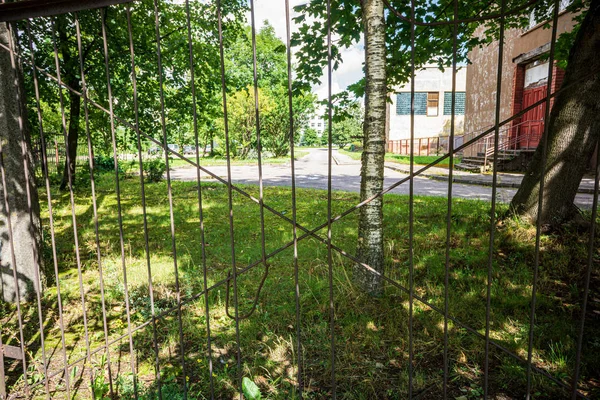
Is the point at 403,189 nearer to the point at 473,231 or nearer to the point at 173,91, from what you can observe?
the point at 473,231

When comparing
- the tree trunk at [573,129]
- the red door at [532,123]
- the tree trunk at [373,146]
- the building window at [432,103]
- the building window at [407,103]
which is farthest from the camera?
the building window at [432,103]

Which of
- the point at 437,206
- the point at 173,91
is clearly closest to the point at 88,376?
the point at 437,206

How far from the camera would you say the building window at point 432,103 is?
98.4ft

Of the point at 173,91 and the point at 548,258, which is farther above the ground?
the point at 173,91

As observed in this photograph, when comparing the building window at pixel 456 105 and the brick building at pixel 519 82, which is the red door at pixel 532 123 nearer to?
the brick building at pixel 519 82

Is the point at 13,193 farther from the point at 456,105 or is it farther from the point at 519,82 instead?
the point at 456,105

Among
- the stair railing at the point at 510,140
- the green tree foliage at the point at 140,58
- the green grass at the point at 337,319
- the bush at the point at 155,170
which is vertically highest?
the green tree foliage at the point at 140,58

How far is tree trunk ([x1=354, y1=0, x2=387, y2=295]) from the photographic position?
11.0 feet

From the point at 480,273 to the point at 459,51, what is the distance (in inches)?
176

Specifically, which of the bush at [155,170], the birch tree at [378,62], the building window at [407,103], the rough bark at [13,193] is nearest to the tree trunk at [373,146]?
the birch tree at [378,62]

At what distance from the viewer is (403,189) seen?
424 inches

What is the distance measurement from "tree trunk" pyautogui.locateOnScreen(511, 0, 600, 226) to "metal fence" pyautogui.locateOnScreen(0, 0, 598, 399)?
96 centimetres

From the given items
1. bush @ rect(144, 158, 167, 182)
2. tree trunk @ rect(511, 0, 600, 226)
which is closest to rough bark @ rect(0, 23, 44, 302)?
tree trunk @ rect(511, 0, 600, 226)

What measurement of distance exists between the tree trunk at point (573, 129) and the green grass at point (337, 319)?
0.44 m
